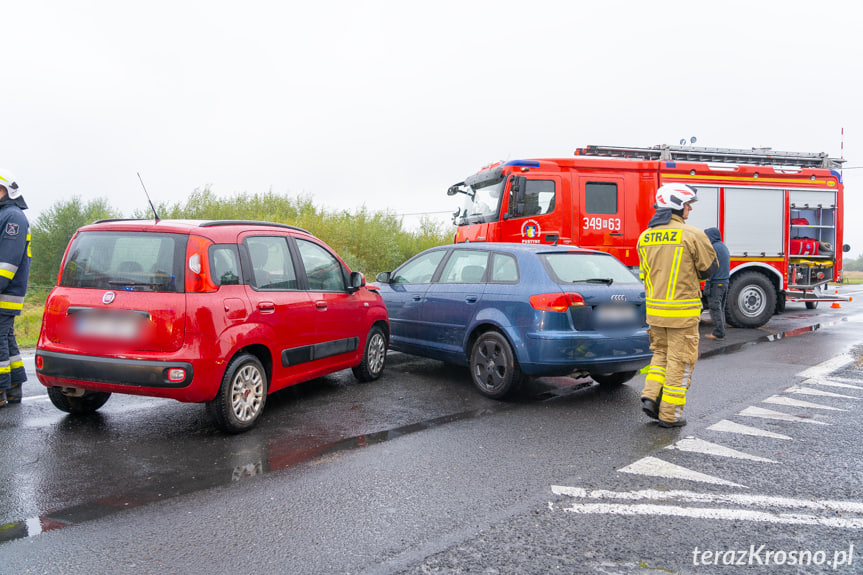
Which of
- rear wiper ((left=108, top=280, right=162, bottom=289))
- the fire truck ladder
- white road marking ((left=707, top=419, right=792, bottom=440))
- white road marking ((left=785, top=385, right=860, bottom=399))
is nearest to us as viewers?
rear wiper ((left=108, top=280, right=162, bottom=289))

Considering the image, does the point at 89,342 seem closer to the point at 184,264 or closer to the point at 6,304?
the point at 184,264

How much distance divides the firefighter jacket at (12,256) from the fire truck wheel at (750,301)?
11860 mm

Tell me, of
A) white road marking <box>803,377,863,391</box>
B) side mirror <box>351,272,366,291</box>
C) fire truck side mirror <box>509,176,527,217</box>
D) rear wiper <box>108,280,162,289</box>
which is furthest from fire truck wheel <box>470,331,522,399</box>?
fire truck side mirror <box>509,176,527,217</box>

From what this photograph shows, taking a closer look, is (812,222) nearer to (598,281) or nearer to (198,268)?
(598,281)

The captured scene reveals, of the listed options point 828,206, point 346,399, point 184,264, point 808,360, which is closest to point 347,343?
point 346,399

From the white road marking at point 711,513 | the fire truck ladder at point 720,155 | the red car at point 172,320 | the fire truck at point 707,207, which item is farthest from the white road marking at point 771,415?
the fire truck ladder at point 720,155

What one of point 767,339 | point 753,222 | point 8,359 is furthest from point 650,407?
point 753,222

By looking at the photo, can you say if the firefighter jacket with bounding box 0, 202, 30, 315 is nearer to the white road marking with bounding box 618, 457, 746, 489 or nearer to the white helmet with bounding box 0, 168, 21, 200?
the white helmet with bounding box 0, 168, 21, 200

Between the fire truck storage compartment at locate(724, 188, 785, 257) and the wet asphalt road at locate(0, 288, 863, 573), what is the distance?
702cm

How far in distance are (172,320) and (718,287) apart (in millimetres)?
9797

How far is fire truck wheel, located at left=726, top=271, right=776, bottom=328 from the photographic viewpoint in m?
12.8

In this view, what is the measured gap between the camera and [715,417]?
227 inches

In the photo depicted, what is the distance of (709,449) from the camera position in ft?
15.8

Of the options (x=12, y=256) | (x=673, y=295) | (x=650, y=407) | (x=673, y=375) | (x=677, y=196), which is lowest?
(x=650, y=407)
